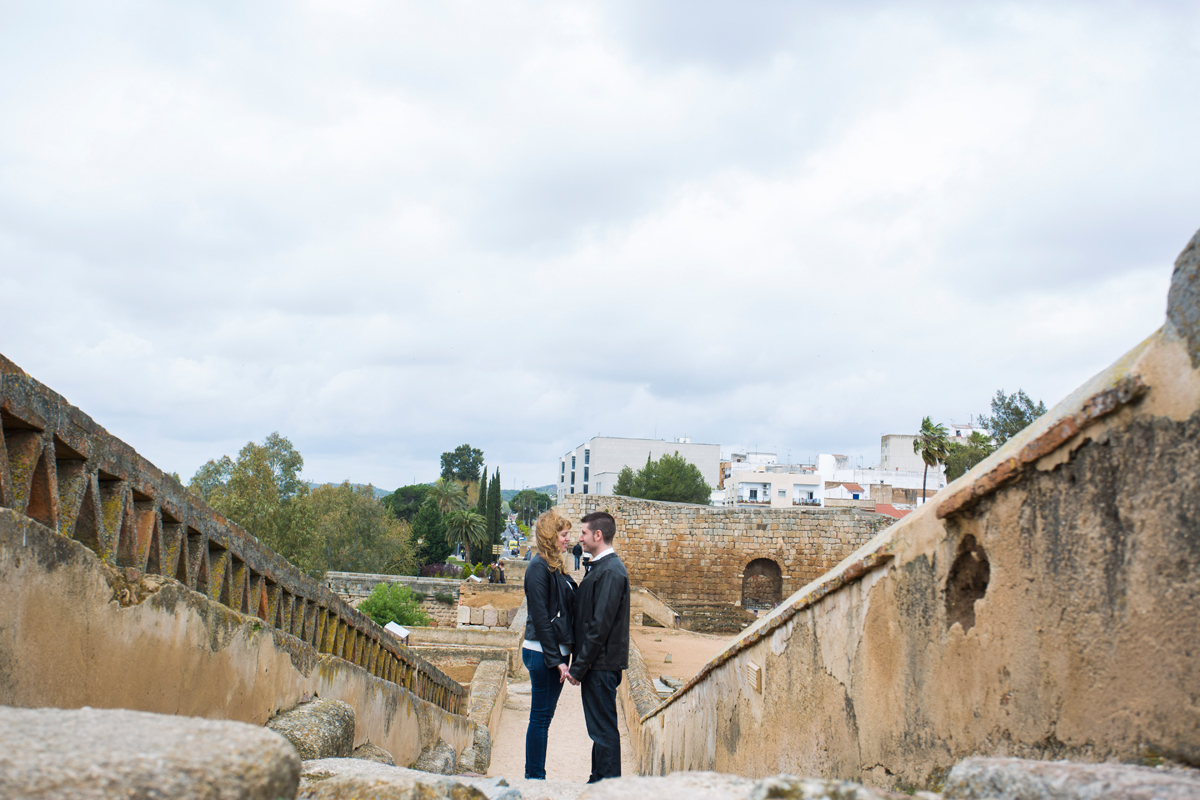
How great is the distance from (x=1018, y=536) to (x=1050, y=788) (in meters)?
0.68

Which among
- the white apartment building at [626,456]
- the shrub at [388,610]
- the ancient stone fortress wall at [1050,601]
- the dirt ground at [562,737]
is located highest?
the white apartment building at [626,456]

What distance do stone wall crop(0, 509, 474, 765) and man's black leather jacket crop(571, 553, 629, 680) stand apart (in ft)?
5.06

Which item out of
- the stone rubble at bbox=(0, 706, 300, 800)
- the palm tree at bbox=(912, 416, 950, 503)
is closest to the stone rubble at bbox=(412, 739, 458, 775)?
the stone rubble at bbox=(0, 706, 300, 800)

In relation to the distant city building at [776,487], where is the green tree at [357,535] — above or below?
below

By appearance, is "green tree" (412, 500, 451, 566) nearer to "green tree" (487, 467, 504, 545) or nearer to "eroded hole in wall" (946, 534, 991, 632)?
"green tree" (487, 467, 504, 545)

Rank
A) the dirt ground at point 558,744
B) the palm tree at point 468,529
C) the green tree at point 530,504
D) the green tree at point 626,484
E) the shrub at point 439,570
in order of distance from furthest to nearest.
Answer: the green tree at point 530,504 < the green tree at point 626,484 < the palm tree at point 468,529 < the shrub at point 439,570 < the dirt ground at point 558,744

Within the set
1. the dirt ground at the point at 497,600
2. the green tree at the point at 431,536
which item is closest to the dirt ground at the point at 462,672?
the dirt ground at the point at 497,600

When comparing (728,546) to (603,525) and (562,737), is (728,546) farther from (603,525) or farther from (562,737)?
(603,525)

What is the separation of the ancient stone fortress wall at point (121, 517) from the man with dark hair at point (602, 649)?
5.10 feet

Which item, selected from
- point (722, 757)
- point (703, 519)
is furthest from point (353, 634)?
point (703, 519)

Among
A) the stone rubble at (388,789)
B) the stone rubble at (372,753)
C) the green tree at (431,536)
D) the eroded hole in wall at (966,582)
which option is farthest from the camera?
the green tree at (431,536)

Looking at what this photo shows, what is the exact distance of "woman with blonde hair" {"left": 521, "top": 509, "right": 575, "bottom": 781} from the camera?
4.19 meters

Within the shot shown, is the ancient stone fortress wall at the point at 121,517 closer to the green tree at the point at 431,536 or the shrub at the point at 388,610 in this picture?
the shrub at the point at 388,610

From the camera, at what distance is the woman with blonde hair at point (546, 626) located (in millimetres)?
4188
